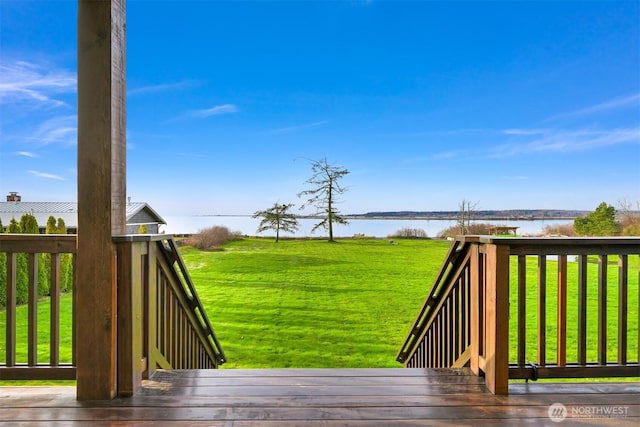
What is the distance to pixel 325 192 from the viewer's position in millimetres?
9031

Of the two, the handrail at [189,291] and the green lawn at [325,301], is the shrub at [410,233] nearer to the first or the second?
the green lawn at [325,301]

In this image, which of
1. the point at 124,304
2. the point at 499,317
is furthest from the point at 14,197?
the point at 499,317

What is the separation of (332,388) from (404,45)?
8464 millimetres

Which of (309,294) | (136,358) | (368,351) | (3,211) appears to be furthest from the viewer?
(309,294)

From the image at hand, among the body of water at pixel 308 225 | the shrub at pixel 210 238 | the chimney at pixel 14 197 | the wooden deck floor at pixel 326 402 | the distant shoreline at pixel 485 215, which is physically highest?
the chimney at pixel 14 197

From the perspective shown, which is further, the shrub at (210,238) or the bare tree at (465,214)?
the shrub at (210,238)

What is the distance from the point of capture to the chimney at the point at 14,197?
4396 mm

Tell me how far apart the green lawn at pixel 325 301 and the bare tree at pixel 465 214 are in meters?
1.37

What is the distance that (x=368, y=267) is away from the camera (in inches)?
348

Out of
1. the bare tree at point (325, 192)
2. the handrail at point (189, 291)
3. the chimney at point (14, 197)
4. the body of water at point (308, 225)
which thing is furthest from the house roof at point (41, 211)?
the bare tree at point (325, 192)

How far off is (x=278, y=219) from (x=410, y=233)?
10.7 ft

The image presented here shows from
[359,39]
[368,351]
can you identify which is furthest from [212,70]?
[368,351]

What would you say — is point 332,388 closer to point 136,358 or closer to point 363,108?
point 136,358

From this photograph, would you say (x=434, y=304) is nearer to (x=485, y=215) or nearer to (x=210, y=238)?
(x=485, y=215)
